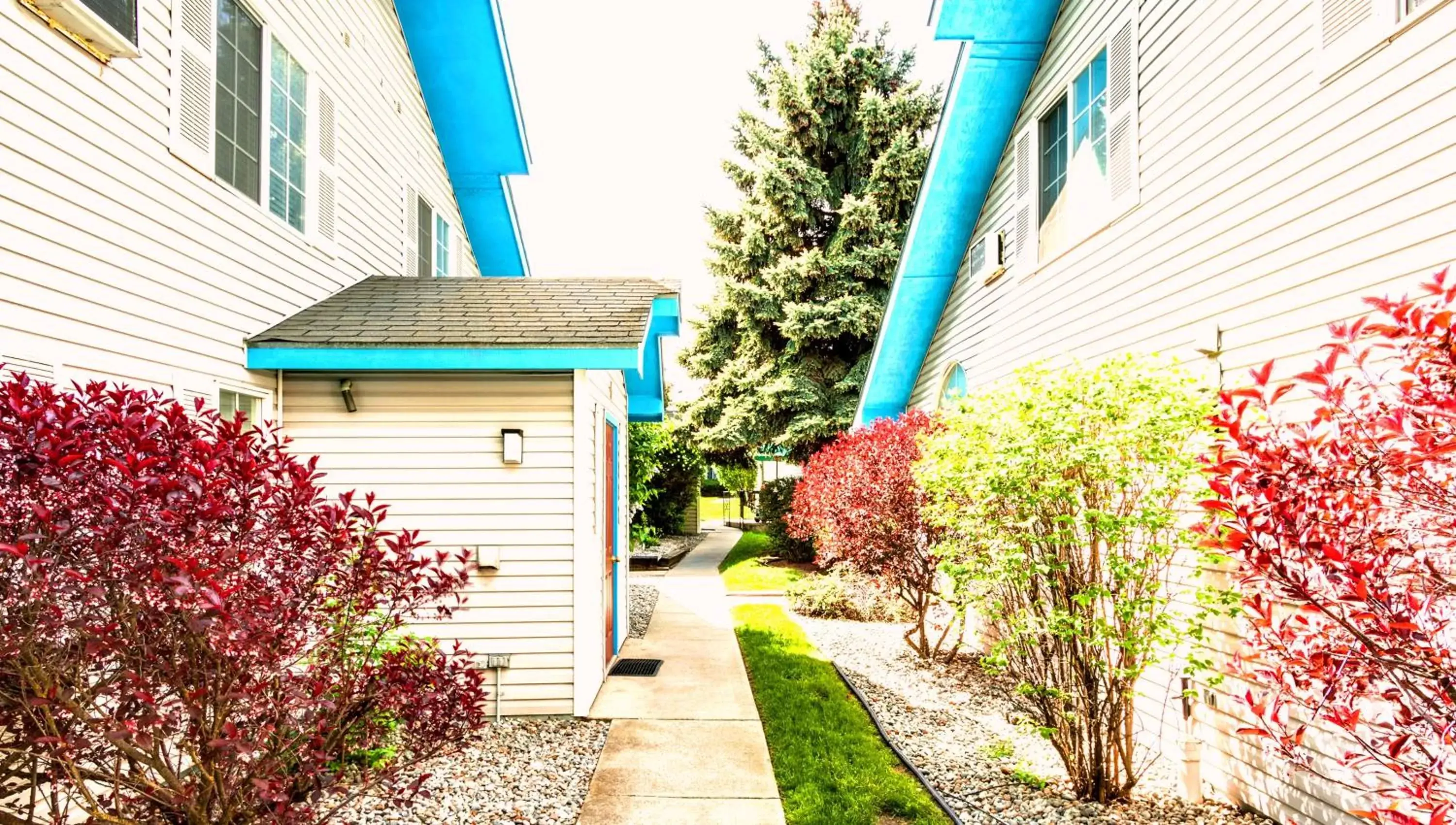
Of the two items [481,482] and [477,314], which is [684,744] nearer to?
[481,482]

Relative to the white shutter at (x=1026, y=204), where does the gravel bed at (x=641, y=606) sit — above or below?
below

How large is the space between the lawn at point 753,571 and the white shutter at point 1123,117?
919 cm

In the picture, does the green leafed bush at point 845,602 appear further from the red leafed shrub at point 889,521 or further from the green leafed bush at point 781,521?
the green leafed bush at point 781,521

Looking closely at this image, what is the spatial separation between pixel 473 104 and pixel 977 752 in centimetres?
949

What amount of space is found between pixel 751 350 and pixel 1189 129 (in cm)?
1413

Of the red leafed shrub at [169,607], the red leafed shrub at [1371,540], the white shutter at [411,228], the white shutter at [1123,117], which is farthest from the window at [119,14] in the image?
the white shutter at [1123,117]

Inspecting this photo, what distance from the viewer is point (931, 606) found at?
1080 cm

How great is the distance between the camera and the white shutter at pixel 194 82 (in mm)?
5438

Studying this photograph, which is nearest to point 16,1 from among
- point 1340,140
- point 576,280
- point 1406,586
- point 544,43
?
point 576,280

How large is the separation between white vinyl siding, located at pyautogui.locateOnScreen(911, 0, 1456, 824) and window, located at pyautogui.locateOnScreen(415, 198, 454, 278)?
7.53 m

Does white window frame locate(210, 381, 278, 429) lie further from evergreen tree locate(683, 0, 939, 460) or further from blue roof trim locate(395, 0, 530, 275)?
evergreen tree locate(683, 0, 939, 460)

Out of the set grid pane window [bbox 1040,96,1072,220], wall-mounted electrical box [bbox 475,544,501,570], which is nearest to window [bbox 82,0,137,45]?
wall-mounted electrical box [bbox 475,544,501,570]

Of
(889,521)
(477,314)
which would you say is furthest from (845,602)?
(477,314)

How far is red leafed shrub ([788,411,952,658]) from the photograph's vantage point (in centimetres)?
926
